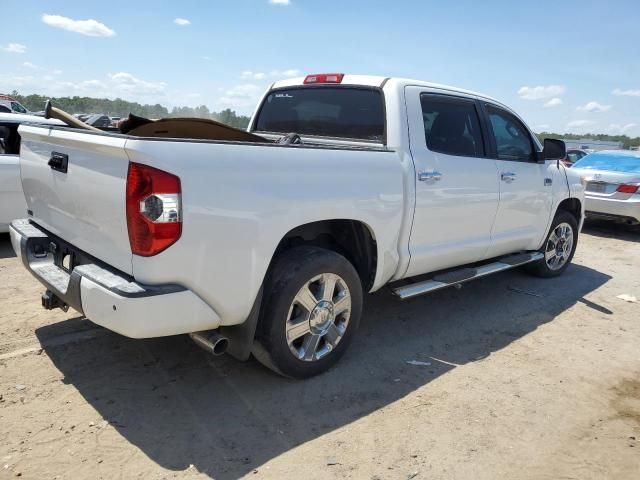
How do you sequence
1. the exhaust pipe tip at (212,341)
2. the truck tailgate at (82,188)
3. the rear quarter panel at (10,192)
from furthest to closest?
the rear quarter panel at (10,192) → the exhaust pipe tip at (212,341) → the truck tailgate at (82,188)

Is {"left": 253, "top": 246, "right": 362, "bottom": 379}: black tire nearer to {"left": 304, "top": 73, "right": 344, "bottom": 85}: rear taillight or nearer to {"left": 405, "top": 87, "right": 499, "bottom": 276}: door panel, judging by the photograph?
{"left": 405, "top": 87, "right": 499, "bottom": 276}: door panel

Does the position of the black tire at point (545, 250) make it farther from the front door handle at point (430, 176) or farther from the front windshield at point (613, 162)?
the front windshield at point (613, 162)

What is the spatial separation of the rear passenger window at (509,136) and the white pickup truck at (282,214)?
0.08ft

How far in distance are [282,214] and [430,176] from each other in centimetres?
143

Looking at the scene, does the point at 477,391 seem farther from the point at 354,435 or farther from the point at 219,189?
the point at 219,189

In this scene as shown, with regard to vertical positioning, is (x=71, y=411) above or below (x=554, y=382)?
below

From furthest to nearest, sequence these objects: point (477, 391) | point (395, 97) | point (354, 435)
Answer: point (395, 97)
point (477, 391)
point (354, 435)

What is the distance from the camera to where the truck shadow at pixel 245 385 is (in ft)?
8.94

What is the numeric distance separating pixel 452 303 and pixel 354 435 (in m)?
2.57

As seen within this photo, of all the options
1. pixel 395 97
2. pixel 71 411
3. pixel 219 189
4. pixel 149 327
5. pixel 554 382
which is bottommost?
pixel 71 411

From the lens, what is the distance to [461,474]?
261 cm

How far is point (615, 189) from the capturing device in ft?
29.6

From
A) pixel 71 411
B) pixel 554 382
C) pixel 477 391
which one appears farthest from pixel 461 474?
pixel 71 411

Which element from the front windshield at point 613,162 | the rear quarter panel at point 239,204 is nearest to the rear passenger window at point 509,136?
the rear quarter panel at point 239,204
